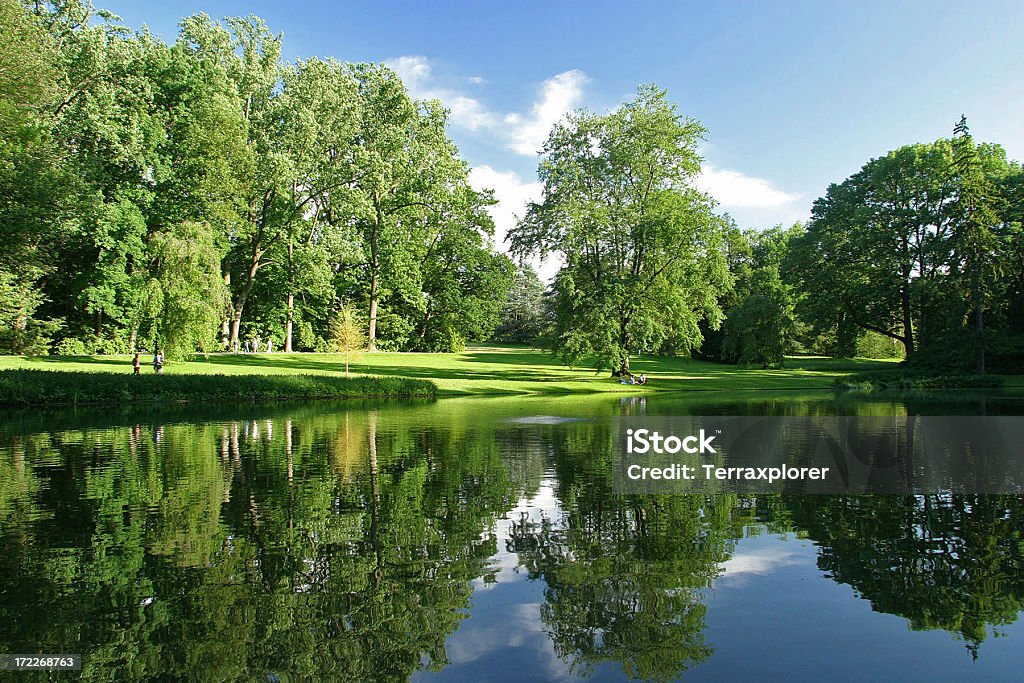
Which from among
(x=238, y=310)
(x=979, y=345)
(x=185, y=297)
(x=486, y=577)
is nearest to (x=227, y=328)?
(x=238, y=310)

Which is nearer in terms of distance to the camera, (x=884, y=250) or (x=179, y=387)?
(x=179, y=387)

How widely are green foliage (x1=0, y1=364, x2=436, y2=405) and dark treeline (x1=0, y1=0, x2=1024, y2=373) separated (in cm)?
765

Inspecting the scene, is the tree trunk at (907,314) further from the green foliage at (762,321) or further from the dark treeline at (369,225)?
the green foliage at (762,321)

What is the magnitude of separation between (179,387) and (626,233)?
95.3ft

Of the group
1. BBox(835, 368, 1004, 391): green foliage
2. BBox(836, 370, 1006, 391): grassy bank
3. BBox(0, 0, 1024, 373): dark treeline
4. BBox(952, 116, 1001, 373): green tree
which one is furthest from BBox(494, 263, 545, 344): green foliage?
BBox(836, 370, 1006, 391): grassy bank

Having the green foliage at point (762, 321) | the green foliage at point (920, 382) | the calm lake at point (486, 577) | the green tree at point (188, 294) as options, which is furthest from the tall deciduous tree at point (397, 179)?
the calm lake at point (486, 577)

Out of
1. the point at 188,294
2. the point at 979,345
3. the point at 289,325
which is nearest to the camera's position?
the point at 188,294

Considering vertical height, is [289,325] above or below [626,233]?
below

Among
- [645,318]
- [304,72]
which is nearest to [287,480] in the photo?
[645,318]

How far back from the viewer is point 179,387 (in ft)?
105

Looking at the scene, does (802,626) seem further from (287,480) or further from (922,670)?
(287,480)

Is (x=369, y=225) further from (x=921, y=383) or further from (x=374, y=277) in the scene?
(x=921, y=383)

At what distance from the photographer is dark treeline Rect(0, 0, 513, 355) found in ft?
127

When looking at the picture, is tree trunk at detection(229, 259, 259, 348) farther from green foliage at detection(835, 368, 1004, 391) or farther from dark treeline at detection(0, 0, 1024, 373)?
green foliage at detection(835, 368, 1004, 391)
